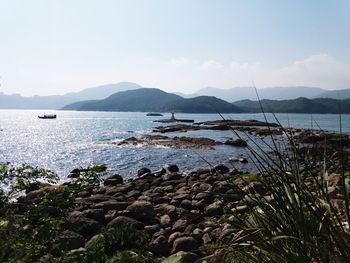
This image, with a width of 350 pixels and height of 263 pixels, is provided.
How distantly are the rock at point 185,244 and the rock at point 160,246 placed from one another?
282mm

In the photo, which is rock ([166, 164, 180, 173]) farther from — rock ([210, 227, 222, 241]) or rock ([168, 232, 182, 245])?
rock ([210, 227, 222, 241])

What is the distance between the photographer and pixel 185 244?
7441 millimetres

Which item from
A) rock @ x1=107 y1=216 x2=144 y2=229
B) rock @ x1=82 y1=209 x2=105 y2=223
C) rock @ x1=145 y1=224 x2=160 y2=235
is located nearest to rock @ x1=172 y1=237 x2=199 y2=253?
rock @ x1=145 y1=224 x2=160 y2=235

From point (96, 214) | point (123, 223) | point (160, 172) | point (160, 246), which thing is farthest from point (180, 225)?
point (160, 172)

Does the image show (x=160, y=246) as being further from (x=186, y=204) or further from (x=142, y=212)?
(x=186, y=204)

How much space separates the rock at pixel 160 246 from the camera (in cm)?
757

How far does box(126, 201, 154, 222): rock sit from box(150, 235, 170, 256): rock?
2.23 meters

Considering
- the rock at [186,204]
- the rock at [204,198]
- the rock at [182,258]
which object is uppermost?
the rock at [182,258]

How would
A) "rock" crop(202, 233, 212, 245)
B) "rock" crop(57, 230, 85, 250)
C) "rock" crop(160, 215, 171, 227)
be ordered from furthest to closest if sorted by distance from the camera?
"rock" crop(160, 215, 171, 227), "rock" crop(57, 230, 85, 250), "rock" crop(202, 233, 212, 245)

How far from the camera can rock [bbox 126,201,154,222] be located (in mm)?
10141

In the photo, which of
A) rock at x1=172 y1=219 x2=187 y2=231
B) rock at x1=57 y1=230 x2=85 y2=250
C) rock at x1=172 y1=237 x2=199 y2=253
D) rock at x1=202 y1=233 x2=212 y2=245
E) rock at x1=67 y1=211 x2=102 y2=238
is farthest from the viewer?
rock at x1=67 y1=211 x2=102 y2=238

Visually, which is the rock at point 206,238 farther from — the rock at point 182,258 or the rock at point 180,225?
the rock at point 182,258

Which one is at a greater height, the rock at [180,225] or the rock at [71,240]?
the rock at [71,240]

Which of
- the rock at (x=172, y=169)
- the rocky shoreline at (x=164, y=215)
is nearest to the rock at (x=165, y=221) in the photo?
the rocky shoreline at (x=164, y=215)
